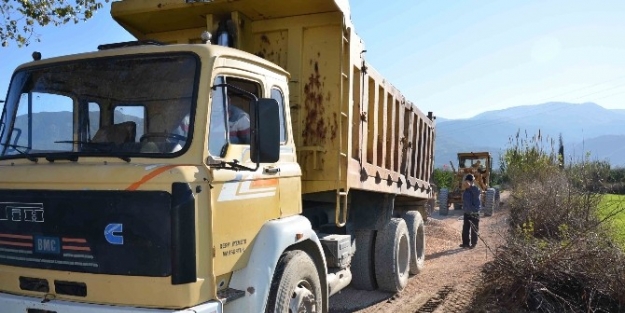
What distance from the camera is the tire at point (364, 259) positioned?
6957mm

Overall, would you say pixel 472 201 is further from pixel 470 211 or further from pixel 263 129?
pixel 263 129

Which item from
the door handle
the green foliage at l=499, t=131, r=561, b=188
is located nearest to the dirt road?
the green foliage at l=499, t=131, r=561, b=188

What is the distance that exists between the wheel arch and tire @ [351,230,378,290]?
2.81 m

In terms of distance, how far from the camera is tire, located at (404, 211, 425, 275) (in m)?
8.38

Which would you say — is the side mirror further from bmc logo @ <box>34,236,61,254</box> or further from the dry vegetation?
the dry vegetation

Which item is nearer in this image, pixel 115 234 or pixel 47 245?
pixel 115 234

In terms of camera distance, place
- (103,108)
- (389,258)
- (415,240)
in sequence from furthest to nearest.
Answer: (415,240) → (389,258) → (103,108)

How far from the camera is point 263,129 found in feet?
11.1

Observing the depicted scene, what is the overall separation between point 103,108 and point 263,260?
Answer: 156 cm

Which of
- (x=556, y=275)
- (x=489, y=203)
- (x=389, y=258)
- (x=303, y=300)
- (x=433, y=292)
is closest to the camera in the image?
(x=303, y=300)

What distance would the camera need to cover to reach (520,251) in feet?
18.7

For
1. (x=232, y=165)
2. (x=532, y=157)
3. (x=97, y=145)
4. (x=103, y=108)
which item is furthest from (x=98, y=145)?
(x=532, y=157)

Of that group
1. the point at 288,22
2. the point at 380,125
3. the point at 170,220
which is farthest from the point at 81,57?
the point at 380,125

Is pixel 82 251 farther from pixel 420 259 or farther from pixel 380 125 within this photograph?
pixel 420 259
